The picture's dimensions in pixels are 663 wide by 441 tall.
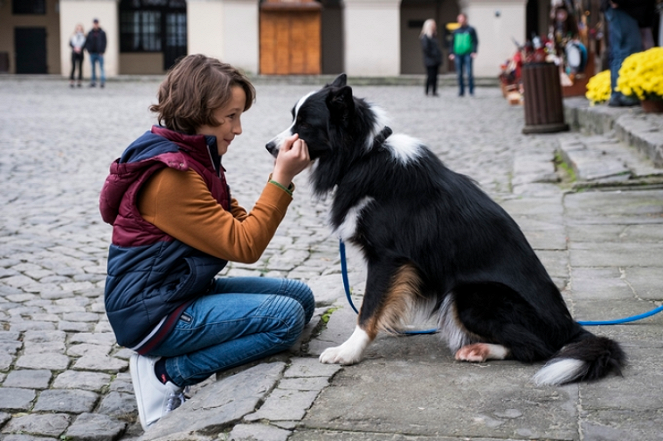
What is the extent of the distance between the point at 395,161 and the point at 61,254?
11.5 feet

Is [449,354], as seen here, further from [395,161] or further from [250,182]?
[250,182]

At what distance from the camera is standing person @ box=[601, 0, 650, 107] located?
9.87 m

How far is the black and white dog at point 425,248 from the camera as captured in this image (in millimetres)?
3082

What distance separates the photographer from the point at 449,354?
330cm

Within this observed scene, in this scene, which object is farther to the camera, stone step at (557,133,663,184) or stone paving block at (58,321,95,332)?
stone step at (557,133,663,184)

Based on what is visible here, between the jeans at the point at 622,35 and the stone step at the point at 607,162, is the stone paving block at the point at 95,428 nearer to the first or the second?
the stone step at the point at 607,162

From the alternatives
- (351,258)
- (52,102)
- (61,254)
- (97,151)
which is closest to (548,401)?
(351,258)

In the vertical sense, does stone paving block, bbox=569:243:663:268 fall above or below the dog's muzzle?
below

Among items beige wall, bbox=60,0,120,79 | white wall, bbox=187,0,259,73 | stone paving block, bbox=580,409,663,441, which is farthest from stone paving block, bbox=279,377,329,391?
beige wall, bbox=60,0,120,79

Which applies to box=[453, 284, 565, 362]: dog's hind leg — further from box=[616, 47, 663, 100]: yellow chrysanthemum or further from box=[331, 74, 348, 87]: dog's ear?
box=[616, 47, 663, 100]: yellow chrysanthemum

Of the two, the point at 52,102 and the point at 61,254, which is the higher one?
the point at 52,102

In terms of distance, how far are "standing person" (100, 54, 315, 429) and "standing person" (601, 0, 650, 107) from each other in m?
7.96

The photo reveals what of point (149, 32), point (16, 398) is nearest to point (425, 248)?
point (16, 398)

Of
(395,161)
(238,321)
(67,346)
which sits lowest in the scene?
(67,346)
